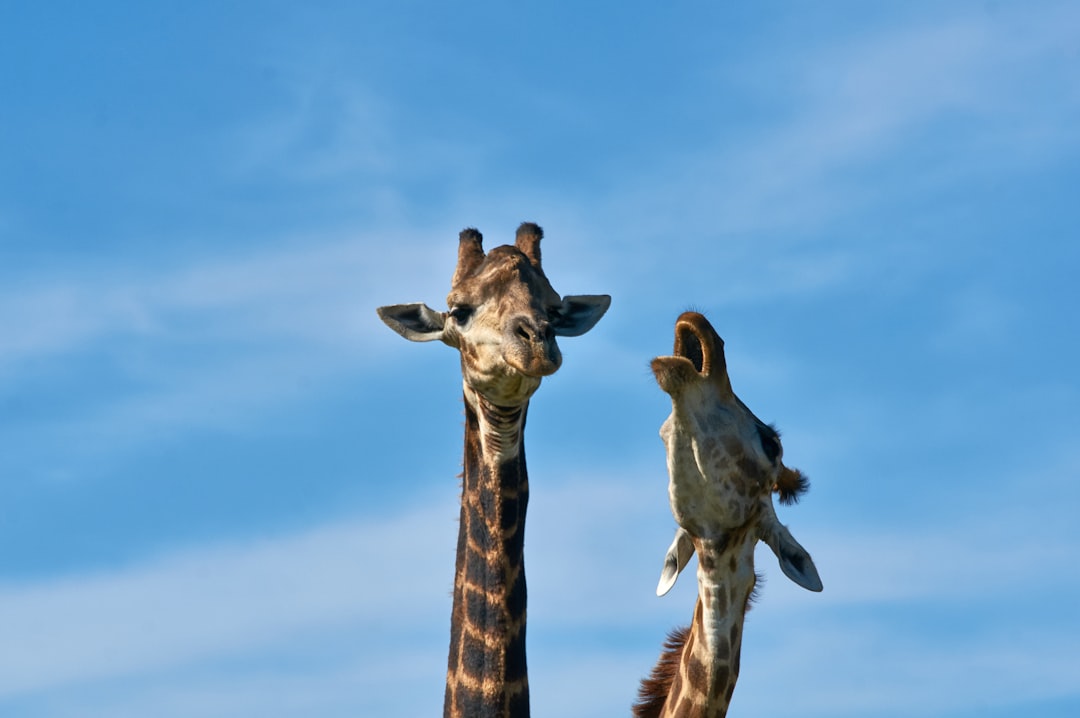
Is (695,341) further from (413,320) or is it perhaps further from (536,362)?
(413,320)

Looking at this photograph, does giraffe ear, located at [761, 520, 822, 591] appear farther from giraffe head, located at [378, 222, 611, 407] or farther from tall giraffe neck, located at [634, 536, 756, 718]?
giraffe head, located at [378, 222, 611, 407]

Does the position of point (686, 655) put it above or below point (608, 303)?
below

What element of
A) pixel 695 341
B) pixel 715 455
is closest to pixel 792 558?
pixel 715 455

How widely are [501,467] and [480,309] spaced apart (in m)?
1.15

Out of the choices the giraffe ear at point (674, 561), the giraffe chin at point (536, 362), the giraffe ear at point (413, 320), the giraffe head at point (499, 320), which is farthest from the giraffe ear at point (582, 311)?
the giraffe ear at point (674, 561)

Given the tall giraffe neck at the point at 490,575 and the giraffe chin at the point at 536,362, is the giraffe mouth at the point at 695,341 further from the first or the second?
the tall giraffe neck at the point at 490,575

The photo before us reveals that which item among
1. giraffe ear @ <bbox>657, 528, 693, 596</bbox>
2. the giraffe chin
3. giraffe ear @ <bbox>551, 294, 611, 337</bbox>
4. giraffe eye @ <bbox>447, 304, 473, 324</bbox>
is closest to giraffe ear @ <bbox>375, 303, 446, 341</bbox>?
giraffe eye @ <bbox>447, 304, 473, 324</bbox>

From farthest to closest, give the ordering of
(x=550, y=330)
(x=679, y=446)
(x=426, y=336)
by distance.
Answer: (x=426, y=336) < (x=550, y=330) < (x=679, y=446)

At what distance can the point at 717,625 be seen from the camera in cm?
1373

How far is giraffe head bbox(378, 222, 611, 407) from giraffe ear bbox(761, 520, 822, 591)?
81.8 inches

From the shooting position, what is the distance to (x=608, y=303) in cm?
1728

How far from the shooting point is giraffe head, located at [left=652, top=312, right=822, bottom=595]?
44.0ft

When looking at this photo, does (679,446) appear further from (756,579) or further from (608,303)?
(608,303)

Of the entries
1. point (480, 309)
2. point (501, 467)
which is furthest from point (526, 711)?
point (480, 309)
